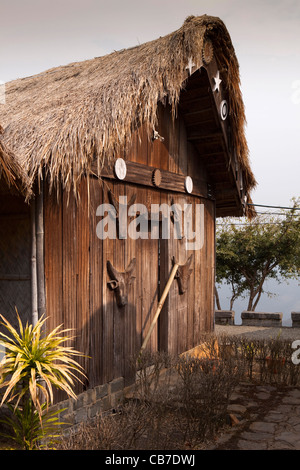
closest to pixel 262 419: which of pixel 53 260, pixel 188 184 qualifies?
pixel 53 260

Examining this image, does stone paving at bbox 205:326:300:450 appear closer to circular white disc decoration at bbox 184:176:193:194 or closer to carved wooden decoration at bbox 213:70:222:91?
circular white disc decoration at bbox 184:176:193:194

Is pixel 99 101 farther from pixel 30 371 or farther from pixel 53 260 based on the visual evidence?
pixel 30 371

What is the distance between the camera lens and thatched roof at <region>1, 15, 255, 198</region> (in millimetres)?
3885

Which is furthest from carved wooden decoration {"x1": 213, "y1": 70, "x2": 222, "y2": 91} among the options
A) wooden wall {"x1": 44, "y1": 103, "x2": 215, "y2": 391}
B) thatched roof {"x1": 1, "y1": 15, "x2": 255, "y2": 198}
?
wooden wall {"x1": 44, "y1": 103, "x2": 215, "y2": 391}

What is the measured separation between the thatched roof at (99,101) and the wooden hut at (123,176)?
0.05ft

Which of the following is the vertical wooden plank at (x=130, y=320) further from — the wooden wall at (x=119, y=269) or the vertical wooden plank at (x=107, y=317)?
the vertical wooden plank at (x=107, y=317)

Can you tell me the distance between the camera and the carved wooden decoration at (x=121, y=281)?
16.2 ft

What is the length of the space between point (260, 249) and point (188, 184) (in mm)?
9119

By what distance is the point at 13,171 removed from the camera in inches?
142

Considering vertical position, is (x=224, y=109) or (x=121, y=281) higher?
(x=224, y=109)

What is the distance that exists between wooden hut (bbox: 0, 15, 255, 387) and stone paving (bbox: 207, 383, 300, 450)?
1.33 m

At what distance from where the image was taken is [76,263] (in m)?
4.44

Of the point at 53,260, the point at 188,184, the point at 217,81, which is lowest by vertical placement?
the point at 53,260
